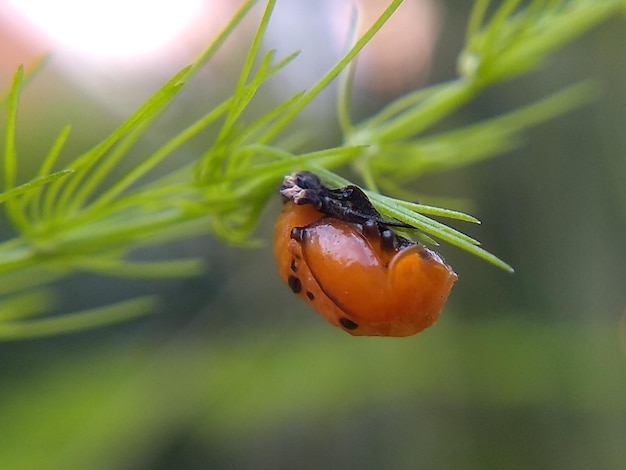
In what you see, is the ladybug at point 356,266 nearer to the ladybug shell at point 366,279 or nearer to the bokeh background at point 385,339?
the ladybug shell at point 366,279

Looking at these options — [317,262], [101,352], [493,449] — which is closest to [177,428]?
[101,352]

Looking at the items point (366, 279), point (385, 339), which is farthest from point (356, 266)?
point (385, 339)

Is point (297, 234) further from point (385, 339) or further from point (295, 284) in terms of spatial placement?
point (385, 339)

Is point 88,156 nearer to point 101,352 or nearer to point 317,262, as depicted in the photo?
point 317,262

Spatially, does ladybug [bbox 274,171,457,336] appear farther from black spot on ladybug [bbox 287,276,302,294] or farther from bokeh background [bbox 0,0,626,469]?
bokeh background [bbox 0,0,626,469]

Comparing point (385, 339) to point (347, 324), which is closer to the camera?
point (347, 324)

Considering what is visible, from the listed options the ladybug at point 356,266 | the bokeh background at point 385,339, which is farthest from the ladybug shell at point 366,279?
the bokeh background at point 385,339
